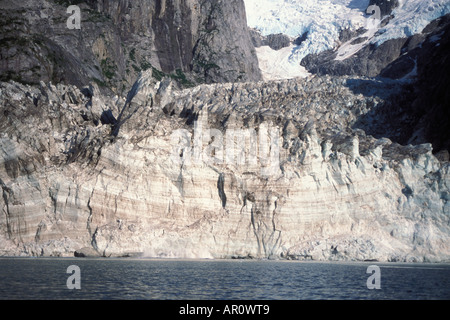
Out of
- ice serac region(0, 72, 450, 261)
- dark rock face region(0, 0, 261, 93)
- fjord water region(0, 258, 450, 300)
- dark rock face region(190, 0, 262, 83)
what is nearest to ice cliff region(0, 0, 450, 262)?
ice serac region(0, 72, 450, 261)

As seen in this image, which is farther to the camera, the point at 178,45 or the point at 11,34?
the point at 178,45

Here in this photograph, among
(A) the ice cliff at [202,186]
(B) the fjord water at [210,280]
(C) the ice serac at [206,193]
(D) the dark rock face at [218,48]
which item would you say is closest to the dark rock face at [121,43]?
(D) the dark rock face at [218,48]

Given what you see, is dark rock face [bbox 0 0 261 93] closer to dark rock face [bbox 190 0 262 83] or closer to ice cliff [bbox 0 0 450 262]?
dark rock face [bbox 190 0 262 83]
